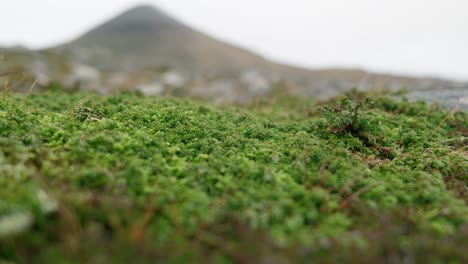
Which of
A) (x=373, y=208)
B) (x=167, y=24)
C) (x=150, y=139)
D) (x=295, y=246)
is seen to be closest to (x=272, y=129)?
(x=150, y=139)

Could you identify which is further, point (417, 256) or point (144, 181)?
point (144, 181)

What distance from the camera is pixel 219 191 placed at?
3.20 metres

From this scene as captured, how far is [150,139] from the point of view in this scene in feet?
12.7

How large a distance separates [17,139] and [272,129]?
3031 mm

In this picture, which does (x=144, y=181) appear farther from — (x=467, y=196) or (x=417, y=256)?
(x=467, y=196)

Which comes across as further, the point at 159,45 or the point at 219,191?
the point at 159,45

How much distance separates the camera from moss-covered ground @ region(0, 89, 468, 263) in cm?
246

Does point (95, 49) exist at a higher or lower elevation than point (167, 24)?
lower

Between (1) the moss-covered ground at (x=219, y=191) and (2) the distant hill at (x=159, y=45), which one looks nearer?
(1) the moss-covered ground at (x=219, y=191)

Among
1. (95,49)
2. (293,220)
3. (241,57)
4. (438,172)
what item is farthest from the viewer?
(241,57)

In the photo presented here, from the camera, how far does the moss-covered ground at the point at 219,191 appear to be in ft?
8.08

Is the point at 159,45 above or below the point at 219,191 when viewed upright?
below

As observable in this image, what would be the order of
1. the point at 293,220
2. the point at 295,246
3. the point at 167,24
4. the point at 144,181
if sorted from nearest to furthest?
1. the point at 295,246
2. the point at 293,220
3. the point at 144,181
4. the point at 167,24

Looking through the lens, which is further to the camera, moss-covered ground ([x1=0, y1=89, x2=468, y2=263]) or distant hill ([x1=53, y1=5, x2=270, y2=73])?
distant hill ([x1=53, y1=5, x2=270, y2=73])
